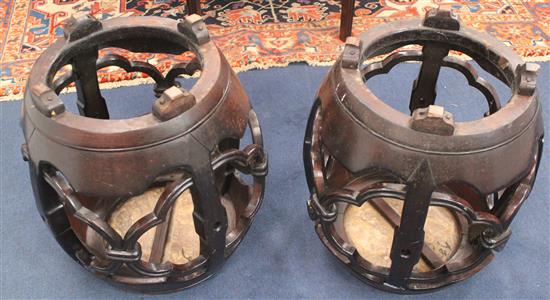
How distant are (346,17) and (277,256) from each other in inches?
33.8

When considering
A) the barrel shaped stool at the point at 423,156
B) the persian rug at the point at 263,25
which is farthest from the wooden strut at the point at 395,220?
the persian rug at the point at 263,25

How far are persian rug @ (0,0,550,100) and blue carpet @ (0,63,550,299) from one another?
30 centimetres

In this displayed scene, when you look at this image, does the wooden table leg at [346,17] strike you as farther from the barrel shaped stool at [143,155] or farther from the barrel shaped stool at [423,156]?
the barrel shaped stool at [143,155]

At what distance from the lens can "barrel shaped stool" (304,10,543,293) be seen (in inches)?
33.7

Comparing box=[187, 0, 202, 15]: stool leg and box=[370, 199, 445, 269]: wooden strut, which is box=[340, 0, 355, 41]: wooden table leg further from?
box=[370, 199, 445, 269]: wooden strut

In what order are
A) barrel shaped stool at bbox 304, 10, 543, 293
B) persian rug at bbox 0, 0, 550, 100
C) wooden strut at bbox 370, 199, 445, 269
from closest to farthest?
barrel shaped stool at bbox 304, 10, 543, 293
wooden strut at bbox 370, 199, 445, 269
persian rug at bbox 0, 0, 550, 100

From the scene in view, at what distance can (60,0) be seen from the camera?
204 cm

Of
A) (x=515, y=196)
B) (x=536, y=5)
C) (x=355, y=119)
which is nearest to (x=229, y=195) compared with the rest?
(x=355, y=119)

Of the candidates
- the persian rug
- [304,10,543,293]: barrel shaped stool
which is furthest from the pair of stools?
the persian rug

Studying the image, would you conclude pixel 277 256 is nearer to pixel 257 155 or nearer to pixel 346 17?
pixel 257 155

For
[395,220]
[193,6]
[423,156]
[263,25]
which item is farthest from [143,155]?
[263,25]

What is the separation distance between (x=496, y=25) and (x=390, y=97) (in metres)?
0.56

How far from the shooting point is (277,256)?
1.23m

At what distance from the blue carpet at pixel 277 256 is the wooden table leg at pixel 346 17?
0.41 meters
